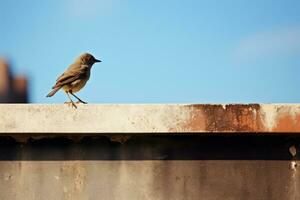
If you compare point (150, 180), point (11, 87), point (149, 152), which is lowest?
point (150, 180)

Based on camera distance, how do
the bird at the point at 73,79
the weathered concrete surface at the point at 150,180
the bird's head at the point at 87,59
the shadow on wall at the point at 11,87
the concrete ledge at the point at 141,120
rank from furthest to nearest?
the shadow on wall at the point at 11,87 → the bird's head at the point at 87,59 → the bird at the point at 73,79 → the weathered concrete surface at the point at 150,180 → the concrete ledge at the point at 141,120

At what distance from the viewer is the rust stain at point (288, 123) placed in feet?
12.9

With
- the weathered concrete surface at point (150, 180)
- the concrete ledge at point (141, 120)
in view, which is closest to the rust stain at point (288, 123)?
the concrete ledge at point (141, 120)

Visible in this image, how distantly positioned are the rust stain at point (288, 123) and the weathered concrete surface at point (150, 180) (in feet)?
1.01

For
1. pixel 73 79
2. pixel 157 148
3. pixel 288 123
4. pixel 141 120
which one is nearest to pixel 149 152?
pixel 157 148

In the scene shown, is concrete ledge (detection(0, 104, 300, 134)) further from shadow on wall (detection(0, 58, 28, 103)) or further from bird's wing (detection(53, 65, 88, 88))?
shadow on wall (detection(0, 58, 28, 103))

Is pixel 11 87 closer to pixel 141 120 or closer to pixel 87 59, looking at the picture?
pixel 87 59

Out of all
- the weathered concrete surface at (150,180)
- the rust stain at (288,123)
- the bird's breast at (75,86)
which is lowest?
the weathered concrete surface at (150,180)

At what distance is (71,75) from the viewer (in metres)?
6.40

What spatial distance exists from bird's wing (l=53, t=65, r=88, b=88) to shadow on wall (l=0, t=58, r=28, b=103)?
1751 cm

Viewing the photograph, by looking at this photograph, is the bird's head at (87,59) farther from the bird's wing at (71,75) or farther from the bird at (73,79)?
the bird's wing at (71,75)

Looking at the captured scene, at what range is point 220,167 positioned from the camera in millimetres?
4094

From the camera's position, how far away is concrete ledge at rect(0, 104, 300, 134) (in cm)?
391

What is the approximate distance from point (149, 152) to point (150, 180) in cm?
21
